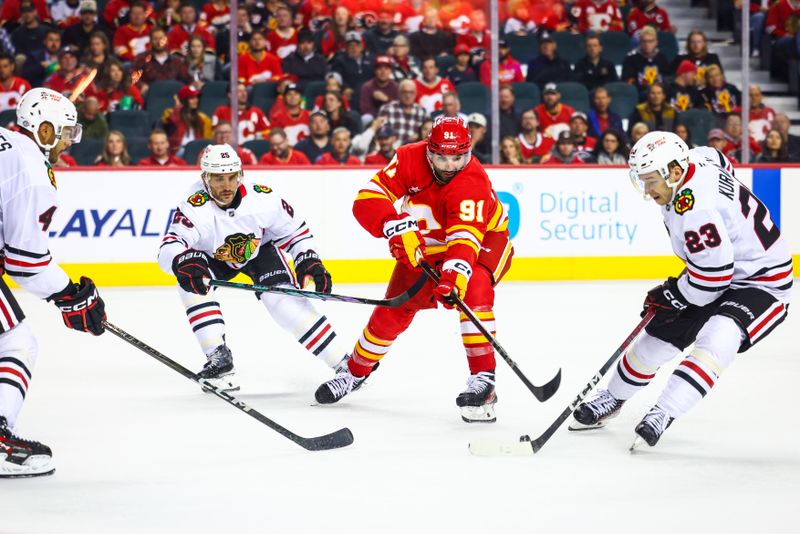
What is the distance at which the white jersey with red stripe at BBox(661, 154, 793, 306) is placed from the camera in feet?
10.9

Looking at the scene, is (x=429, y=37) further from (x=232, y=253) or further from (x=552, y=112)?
(x=232, y=253)

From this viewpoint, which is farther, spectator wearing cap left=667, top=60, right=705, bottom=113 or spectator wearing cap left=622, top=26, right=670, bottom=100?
spectator wearing cap left=622, top=26, right=670, bottom=100

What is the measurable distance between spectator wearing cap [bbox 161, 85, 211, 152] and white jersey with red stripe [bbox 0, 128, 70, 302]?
465 centimetres

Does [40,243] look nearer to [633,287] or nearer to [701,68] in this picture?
[633,287]

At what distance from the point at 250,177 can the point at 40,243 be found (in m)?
4.47

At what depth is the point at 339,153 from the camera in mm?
7867

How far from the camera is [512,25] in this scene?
8.23 m

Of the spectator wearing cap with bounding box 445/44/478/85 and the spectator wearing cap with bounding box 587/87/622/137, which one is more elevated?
the spectator wearing cap with bounding box 445/44/478/85

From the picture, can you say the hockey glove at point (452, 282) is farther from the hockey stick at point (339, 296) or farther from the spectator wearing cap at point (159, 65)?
the spectator wearing cap at point (159, 65)

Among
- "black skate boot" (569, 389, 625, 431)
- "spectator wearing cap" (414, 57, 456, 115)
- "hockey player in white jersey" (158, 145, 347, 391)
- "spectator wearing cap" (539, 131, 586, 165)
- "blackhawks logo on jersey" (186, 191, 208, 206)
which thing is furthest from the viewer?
"spectator wearing cap" (414, 57, 456, 115)

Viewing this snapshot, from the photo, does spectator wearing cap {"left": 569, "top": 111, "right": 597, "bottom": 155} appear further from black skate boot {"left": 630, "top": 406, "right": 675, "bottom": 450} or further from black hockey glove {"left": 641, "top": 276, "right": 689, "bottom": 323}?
black skate boot {"left": 630, "top": 406, "right": 675, "bottom": 450}

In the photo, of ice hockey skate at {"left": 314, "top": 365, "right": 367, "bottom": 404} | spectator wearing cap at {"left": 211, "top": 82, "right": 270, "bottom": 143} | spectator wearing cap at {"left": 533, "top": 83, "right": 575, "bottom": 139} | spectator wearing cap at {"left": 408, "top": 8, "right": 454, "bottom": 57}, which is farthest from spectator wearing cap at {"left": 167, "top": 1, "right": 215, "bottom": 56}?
ice hockey skate at {"left": 314, "top": 365, "right": 367, "bottom": 404}

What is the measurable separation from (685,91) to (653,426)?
212 inches

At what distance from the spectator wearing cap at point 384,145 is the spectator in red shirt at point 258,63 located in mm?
874
